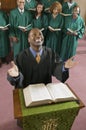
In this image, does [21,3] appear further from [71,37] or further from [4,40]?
[71,37]

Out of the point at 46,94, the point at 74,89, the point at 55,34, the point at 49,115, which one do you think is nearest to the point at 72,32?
the point at 55,34

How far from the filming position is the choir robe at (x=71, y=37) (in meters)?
3.54

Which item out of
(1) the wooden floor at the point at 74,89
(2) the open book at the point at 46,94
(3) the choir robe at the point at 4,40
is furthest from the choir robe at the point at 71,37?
(2) the open book at the point at 46,94

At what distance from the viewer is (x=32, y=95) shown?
1588 millimetres

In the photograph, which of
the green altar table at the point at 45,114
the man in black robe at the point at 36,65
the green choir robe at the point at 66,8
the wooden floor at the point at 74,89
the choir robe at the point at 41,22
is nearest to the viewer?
the green altar table at the point at 45,114

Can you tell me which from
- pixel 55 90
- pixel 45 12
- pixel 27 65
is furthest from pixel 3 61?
pixel 55 90

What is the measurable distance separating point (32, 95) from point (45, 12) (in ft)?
8.06

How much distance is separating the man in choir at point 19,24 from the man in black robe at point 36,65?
157 cm

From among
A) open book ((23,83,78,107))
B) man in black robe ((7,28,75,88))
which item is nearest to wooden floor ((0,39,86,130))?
man in black robe ((7,28,75,88))

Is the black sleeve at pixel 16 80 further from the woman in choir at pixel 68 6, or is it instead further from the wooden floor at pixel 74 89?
the woman in choir at pixel 68 6

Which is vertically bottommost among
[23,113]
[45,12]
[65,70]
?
[23,113]

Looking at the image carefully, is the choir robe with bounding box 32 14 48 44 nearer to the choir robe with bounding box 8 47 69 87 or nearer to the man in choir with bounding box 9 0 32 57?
the man in choir with bounding box 9 0 32 57

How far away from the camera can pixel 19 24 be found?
3.36 meters

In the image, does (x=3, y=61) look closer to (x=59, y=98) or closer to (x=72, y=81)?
(x=72, y=81)
